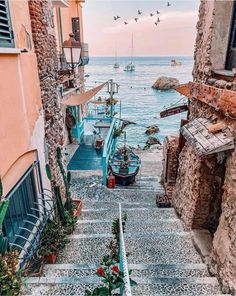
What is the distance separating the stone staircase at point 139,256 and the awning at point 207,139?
2391mm

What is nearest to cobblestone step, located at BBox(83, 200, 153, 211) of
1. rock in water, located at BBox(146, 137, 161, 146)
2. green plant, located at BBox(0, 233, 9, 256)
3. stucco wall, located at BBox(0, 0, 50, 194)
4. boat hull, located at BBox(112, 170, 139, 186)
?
boat hull, located at BBox(112, 170, 139, 186)

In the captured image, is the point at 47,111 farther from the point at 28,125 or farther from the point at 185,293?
the point at 185,293

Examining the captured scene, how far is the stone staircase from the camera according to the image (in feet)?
13.9

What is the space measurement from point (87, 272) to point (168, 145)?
18.9ft

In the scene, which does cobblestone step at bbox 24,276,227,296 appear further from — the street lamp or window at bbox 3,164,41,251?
the street lamp

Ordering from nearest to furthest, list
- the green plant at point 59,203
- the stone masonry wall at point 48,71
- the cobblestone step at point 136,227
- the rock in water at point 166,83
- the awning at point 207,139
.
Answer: the awning at point 207,139 < the stone masonry wall at point 48,71 < the green plant at point 59,203 < the cobblestone step at point 136,227 < the rock in water at point 166,83

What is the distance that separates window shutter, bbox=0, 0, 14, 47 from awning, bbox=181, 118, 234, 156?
388 cm

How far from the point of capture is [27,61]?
462cm

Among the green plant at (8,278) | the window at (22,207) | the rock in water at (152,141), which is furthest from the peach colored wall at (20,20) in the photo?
the rock in water at (152,141)

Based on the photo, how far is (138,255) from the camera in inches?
213

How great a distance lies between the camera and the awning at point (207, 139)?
173 inches

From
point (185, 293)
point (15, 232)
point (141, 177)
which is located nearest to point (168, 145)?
point (141, 177)

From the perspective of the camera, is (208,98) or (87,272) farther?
(208,98)

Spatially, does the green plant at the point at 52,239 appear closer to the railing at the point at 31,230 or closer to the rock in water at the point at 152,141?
the railing at the point at 31,230
